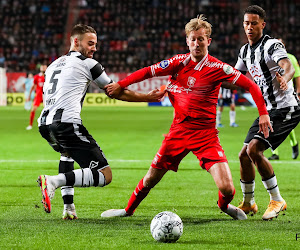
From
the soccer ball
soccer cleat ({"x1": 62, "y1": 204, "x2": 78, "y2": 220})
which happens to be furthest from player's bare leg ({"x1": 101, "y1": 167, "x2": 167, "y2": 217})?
the soccer ball

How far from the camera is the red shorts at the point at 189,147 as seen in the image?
6.21 meters

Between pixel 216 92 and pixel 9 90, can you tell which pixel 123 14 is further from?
pixel 216 92

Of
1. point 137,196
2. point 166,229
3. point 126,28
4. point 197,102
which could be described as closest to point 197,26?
point 197,102

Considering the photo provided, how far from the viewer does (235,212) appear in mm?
6418

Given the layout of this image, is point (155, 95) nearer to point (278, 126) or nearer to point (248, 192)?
point (278, 126)

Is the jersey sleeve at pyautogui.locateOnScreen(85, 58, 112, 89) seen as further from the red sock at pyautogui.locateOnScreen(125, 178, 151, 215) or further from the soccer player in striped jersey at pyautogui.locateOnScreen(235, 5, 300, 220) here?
the soccer player in striped jersey at pyautogui.locateOnScreen(235, 5, 300, 220)

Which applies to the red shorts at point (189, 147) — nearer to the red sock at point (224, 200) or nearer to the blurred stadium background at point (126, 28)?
the red sock at point (224, 200)

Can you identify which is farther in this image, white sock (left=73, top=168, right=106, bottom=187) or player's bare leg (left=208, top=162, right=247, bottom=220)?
player's bare leg (left=208, top=162, right=247, bottom=220)

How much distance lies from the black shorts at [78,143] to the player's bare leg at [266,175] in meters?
1.70

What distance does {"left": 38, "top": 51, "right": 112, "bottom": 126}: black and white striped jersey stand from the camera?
6004 millimetres

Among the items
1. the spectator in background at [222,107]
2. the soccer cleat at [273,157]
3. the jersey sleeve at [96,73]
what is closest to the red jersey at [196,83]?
the jersey sleeve at [96,73]

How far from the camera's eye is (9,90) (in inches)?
1423

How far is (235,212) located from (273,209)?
437 millimetres

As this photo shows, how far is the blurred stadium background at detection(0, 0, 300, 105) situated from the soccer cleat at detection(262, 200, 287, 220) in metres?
30.7
